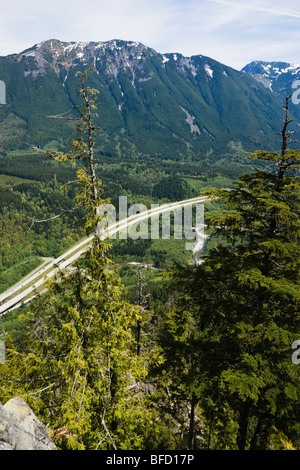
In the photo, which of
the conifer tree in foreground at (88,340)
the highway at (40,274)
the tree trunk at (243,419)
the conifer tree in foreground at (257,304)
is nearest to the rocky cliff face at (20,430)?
the conifer tree in foreground at (88,340)

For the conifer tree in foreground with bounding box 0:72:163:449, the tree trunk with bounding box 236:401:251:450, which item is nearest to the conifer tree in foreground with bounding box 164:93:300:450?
the tree trunk with bounding box 236:401:251:450

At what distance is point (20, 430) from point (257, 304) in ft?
29.2

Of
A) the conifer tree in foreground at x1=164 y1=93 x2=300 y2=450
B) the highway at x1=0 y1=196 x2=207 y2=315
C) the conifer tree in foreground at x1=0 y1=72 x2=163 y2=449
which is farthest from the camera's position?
the highway at x1=0 y1=196 x2=207 y2=315

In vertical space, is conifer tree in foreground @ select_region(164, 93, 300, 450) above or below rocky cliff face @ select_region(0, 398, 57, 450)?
above

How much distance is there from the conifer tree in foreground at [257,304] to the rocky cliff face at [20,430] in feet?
16.5

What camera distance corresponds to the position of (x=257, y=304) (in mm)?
10586

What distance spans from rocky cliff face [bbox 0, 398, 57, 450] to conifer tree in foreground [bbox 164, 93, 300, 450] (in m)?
5.03

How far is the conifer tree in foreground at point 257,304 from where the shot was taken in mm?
8781

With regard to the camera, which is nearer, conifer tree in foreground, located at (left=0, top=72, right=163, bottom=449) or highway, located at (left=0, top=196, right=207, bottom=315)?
conifer tree in foreground, located at (left=0, top=72, right=163, bottom=449)

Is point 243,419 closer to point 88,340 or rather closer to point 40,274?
point 88,340

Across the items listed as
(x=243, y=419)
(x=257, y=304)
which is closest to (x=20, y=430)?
(x=243, y=419)

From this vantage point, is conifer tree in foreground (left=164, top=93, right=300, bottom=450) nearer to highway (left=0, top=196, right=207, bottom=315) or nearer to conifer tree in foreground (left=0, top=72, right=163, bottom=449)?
conifer tree in foreground (left=0, top=72, right=163, bottom=449)

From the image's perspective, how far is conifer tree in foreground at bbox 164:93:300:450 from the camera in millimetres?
8781
